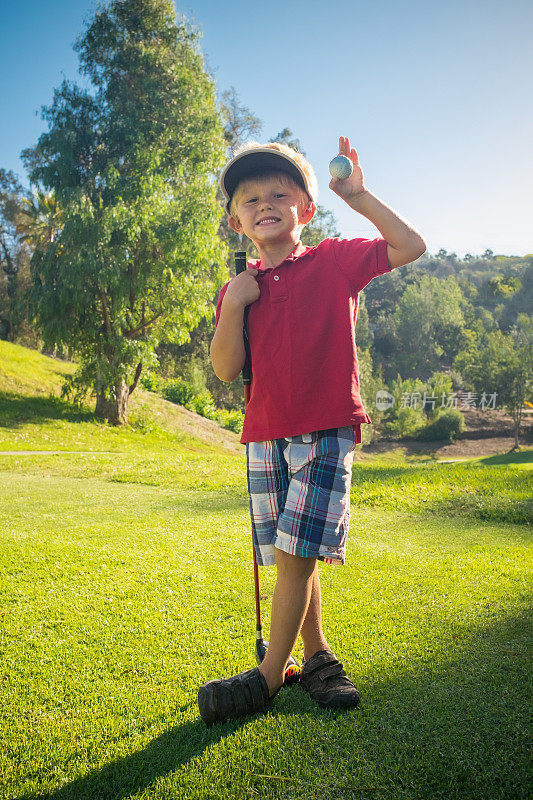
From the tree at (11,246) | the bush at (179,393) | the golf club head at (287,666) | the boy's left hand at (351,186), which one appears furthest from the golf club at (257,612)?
the tree at (11,246)

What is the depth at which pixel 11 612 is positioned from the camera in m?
2.65

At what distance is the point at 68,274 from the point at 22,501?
9.59m

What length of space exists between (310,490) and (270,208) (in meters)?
1.21

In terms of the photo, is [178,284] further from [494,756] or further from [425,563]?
[494,756]

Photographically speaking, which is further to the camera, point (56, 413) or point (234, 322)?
point (56, 413)

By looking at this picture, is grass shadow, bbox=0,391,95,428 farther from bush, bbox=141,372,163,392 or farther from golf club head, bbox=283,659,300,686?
golf club head, bbox=283,659,300,686

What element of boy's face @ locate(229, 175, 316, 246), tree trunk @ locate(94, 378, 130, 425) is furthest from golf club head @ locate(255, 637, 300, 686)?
tree trunk @ locate(94, 378, 130, 425)

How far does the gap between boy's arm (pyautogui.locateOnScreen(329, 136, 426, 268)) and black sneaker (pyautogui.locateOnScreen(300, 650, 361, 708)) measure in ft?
5.00

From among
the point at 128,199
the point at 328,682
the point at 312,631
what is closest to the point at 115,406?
the point at 128,199

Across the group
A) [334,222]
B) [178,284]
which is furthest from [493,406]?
[178,284]

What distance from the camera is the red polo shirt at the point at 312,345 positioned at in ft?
6.75

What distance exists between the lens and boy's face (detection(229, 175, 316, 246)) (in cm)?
230

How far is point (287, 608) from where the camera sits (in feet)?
6.55

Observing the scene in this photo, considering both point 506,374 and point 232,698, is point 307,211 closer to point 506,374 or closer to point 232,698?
point 232,698
